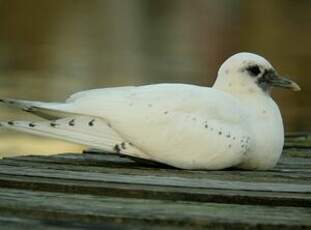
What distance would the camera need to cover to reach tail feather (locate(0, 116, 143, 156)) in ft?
6.32

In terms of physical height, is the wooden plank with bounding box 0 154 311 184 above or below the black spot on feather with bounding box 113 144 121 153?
below

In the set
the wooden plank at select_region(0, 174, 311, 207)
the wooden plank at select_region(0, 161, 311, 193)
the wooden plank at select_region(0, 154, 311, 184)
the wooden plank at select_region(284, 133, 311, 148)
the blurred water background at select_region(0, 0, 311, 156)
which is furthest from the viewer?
the blurred water background at select_region(0, 0, 311, 156)

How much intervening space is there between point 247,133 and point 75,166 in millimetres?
331

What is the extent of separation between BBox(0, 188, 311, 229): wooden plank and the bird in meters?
0.44

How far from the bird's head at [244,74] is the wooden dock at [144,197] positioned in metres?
0.20

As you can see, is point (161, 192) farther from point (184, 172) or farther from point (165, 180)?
point (184, 172)

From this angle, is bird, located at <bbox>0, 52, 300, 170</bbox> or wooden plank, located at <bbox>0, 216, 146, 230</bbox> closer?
wooden plank, located at <bbox>0, 216, 146, 230</bbox>

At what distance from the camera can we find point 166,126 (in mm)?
1917

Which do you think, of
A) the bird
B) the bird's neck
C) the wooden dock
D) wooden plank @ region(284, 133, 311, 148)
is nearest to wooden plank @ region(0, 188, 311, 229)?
the wooden dock

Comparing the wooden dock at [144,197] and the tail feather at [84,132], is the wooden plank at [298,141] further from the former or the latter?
the tail feather at [84,132]

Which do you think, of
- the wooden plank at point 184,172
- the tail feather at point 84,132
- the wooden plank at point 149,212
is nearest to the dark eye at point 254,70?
the wooden plank at point 184,172

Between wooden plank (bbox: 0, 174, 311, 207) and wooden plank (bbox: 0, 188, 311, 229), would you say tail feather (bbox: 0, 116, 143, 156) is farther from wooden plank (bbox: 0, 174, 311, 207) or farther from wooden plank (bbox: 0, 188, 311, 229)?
wooden plank (bbox: 0, 188, 311, 229)

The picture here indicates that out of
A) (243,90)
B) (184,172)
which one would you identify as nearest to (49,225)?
(184,172)

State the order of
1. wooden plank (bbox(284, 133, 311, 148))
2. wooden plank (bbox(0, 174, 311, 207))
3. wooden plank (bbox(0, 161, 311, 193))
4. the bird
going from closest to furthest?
wooden plank (bbox(0, 174, 311, 207)), wooden plank (bbox(0, 161, 311, 193)), the bird, wooden plank (bbox(284, 133, 311, 148))
